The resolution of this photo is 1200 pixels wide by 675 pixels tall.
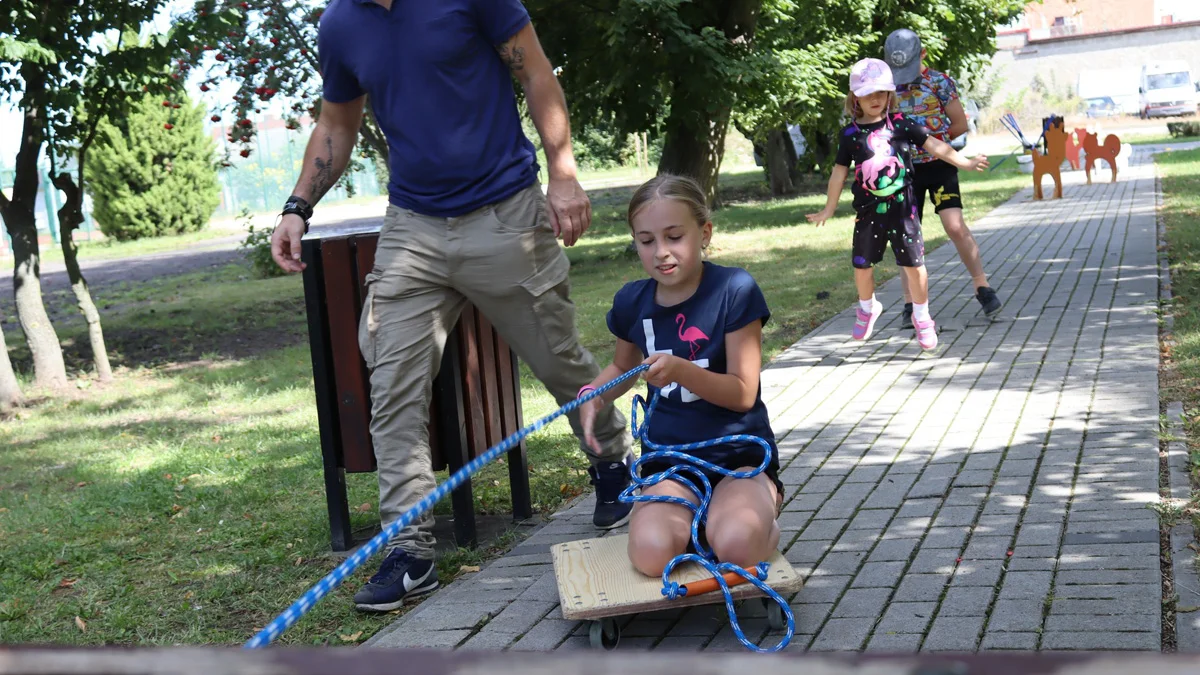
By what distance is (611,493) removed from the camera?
4875 mm

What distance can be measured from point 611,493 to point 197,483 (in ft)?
8.82

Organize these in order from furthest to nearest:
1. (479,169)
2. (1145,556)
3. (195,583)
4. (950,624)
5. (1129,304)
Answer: (1129,304)
(195,583)
(479,169)
(1145,556)
(950,624)

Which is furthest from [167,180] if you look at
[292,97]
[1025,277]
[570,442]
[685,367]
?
[685,367]

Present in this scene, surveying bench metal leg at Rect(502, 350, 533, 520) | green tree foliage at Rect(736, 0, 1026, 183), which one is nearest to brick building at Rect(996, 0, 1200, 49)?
green tree foliage at Rect(736, 0, 1026, 183)

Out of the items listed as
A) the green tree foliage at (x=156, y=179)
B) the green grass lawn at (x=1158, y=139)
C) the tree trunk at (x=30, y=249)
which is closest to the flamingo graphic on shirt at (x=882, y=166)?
the tree trunk at (x=30, y=249)

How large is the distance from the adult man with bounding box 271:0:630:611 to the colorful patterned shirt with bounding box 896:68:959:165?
466 centimetres

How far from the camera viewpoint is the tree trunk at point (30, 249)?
10562mm

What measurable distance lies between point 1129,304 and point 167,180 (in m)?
29.1

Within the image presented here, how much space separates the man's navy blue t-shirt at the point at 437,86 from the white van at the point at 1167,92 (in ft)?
169

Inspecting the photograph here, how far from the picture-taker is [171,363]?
1194 cm

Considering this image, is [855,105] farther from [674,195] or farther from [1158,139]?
[1158,139]

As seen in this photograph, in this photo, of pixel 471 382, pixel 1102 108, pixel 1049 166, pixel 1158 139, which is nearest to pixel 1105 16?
pixel 1102 108

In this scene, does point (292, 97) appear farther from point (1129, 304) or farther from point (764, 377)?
point (1129, 304)

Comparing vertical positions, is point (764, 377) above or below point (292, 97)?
below
